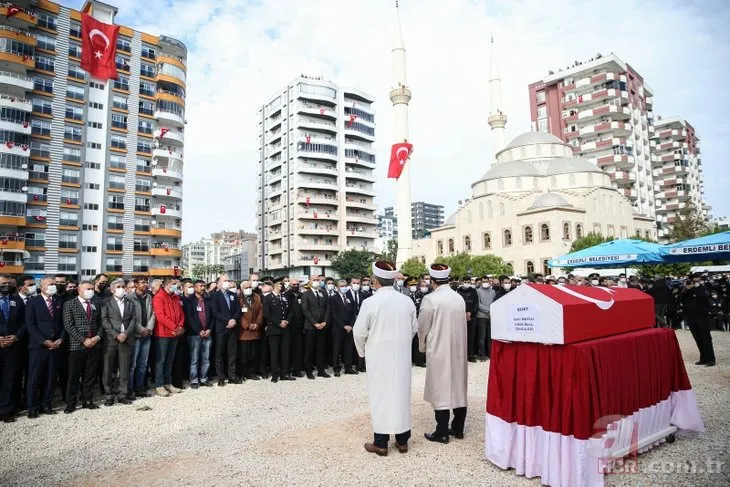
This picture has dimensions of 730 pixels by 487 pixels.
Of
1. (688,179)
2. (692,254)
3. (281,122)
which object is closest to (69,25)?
(281,122)

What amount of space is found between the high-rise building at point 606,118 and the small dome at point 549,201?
1974cm

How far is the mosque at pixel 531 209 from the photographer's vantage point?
53.5 metres

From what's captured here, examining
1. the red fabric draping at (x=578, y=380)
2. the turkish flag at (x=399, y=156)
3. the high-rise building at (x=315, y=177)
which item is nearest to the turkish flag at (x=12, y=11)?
the high-rise building at (x=315, y=177)

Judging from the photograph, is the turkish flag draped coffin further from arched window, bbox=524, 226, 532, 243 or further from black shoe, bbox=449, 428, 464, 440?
arched window, bbox=524, 226, 532, 243

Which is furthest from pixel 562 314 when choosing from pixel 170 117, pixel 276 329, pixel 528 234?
pixel 528 234

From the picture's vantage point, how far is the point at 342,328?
10336 mm

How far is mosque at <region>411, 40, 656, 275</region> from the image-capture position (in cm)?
5347

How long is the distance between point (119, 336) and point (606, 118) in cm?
7662

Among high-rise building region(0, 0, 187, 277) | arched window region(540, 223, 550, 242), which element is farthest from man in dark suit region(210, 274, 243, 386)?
arched window region(540, 223, 550, 242)

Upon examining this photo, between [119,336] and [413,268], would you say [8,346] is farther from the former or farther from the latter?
[413,268]

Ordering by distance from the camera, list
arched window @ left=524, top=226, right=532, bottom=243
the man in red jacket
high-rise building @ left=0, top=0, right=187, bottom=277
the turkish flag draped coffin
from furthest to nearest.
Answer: arched window @ left=524, top=226, right=532, bottom=243, high-rise building @ left=0, top=0, right=187, bottom=277, the man in red jacket, the turkish flag draped coffin

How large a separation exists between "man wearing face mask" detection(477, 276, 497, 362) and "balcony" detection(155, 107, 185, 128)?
154ft

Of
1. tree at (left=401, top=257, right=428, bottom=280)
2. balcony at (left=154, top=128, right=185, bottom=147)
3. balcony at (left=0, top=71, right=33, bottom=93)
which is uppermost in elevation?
balcony at (left=0, top=71, right=33, bottom=93)

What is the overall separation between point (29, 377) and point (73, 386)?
621mm
